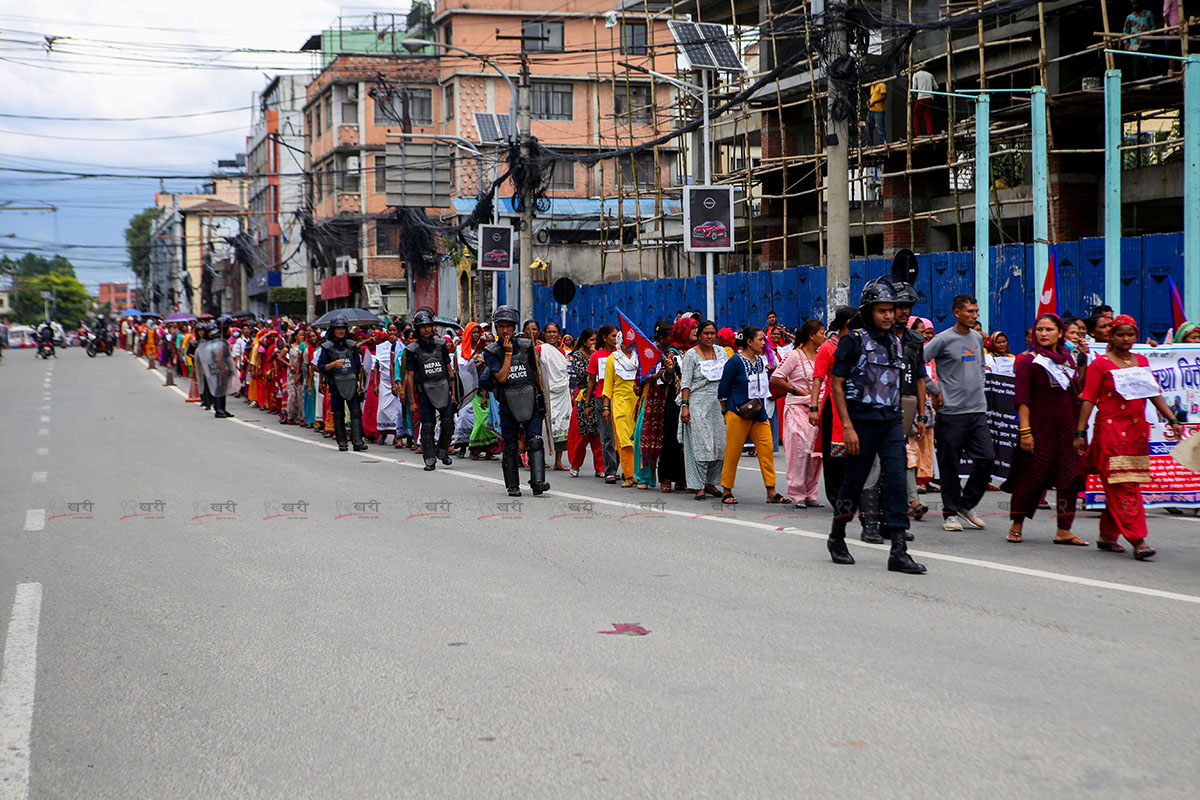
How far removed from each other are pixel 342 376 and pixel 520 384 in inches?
251

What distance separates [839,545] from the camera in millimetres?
8758

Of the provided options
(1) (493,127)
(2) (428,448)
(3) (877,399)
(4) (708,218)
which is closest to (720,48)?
(4) (708,218)

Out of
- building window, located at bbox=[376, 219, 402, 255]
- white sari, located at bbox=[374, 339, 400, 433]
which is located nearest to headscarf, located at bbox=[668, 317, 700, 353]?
white sari, located at bbox=[374, 339, 400, 433]

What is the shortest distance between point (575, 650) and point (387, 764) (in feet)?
5.78

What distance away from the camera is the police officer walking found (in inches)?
328

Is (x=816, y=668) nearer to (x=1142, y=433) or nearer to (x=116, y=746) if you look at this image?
(x=116, y=746)

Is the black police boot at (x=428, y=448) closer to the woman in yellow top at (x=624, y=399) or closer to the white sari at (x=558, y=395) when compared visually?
the white sari at (x=558, y=395)

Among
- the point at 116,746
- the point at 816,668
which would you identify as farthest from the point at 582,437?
the point at 116,746

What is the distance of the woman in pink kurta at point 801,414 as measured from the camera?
11930mm

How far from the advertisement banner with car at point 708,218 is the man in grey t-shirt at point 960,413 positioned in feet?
31.5

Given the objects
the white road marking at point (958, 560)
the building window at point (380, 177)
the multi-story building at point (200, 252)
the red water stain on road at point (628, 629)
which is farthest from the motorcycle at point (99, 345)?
the red water stain on road at point (628, 629)

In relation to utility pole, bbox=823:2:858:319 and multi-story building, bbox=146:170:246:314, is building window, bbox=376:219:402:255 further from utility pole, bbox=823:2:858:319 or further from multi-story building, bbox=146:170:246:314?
utility pole, bbox=823:2:858:319

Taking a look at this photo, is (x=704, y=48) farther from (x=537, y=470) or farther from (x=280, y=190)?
(x=280, y=190)

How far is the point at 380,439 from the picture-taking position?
69.4ft
